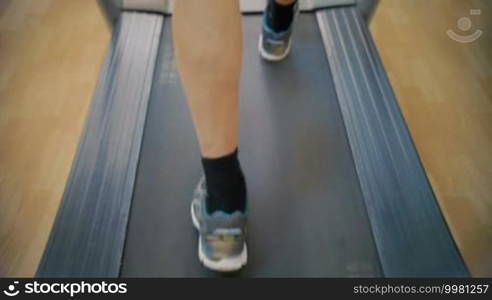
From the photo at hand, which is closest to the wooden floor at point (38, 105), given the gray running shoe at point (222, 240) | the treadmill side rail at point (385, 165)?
the gray running shoe at point (222, 240)

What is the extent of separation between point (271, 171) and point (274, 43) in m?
0.46

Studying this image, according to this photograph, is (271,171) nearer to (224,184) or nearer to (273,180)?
(273,180)

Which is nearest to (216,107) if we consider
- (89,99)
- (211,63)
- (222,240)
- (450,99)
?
(211,63)

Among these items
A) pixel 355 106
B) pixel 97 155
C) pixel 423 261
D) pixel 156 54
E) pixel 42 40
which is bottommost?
pixel 423 261

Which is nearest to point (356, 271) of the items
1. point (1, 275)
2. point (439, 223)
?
point (439, 223)

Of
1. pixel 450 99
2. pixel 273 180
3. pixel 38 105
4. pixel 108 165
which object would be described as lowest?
pixel 450 99

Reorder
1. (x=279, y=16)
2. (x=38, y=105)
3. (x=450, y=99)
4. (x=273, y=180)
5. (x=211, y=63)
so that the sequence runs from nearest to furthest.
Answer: (x=211, y=63)
(x=273, y=180)
(x=279, y=16)
(x=38, y=105)
(x=450, y=99)

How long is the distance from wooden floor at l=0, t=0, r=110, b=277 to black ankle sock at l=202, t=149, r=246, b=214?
53 cm

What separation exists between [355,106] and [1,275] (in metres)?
1.05

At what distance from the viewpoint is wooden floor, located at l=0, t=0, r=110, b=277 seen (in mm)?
1070

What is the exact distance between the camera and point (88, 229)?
963 mm

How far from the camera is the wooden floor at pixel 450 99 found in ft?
3.81

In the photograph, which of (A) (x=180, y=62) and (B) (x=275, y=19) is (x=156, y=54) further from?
(A) (x=180, y=62)

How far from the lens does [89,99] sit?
4.47 ft
